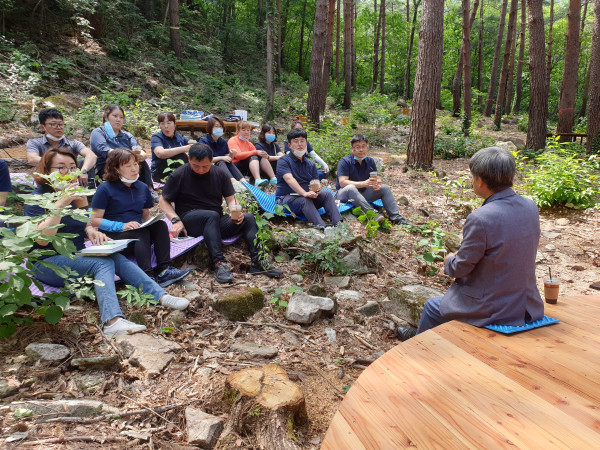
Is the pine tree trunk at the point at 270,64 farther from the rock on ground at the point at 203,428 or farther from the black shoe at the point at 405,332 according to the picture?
the rock on ground at the point at 203,428

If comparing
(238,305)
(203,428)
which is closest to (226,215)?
(238,305)

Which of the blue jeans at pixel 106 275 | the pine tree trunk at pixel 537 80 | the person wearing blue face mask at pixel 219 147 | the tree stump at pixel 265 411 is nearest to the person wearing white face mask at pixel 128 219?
the blue jeans at pixel 106 275

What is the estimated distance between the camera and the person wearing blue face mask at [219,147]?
6.21 m

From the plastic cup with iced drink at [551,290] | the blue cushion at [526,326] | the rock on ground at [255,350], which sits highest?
the plastic cup with iced drink at [551,290]

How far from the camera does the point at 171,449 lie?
6.31 ft

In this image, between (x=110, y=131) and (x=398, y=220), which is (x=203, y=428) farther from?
(x=110, y=131)

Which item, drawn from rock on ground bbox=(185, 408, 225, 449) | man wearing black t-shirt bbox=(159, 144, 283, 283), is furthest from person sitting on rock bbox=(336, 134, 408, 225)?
rock on ground bbox=(185, 408, 225, 449)

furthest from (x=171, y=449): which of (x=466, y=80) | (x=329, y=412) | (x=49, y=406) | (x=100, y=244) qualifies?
(x=466, y=80)

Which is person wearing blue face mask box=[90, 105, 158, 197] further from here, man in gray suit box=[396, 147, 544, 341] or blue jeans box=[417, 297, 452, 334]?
man in gray suit box=[396, 147, 544, 341]

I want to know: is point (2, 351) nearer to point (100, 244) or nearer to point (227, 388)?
point (100, 244)

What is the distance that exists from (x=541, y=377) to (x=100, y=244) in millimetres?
3224

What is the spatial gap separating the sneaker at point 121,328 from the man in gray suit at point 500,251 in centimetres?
222

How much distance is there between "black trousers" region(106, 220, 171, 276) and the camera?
11.8 feet

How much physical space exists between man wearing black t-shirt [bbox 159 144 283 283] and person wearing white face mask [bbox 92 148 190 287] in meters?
0.37
